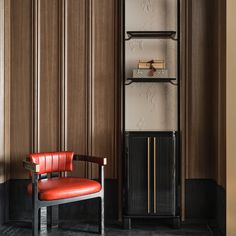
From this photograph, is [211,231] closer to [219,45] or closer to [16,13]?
[219,45]

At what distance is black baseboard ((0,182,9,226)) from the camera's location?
2.93m

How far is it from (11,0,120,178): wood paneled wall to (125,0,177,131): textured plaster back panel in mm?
138

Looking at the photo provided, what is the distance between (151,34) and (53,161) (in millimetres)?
1371

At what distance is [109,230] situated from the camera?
288cm

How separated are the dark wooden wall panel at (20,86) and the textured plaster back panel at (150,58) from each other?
0.88 meters

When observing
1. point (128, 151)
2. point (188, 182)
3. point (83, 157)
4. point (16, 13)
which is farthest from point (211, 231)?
point (16, 13)

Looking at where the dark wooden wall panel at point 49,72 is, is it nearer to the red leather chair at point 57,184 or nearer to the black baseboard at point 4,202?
the red leather chair at point 57,184

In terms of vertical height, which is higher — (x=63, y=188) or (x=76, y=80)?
(x=76, y=80)

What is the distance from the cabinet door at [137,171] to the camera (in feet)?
9.39

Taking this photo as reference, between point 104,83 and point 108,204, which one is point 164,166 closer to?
point 108,204

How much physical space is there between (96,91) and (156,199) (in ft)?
3.50

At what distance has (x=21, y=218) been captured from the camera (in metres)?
3.09

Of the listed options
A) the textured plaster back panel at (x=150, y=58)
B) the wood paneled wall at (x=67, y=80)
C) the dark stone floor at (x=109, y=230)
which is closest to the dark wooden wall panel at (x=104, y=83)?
the wood paneled wall at (x=67, y=80)

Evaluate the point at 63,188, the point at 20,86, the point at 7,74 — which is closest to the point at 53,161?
the point at 63,188
